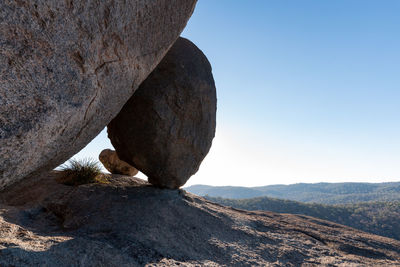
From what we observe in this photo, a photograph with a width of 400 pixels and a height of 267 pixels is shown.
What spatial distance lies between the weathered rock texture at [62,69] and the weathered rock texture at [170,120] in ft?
6.14

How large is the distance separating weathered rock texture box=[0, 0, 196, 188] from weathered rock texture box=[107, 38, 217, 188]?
1.87 meters

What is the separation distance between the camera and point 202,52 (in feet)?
27.1

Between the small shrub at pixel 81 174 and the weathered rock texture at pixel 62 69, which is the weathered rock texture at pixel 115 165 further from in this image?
the weathered rock texture at pixel 62 69

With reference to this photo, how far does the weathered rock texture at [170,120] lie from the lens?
6.80 meters

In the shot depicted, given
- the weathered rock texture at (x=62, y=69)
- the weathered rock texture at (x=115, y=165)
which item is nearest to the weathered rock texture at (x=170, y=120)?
the weathered rock texture at (x=62, y=69)

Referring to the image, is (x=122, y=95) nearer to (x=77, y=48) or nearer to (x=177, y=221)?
(x=77, y=48)

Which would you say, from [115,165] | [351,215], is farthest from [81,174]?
[351,215]

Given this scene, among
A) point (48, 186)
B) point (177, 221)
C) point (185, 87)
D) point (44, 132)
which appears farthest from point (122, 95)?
point (48, 186)

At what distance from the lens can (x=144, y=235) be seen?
500cm

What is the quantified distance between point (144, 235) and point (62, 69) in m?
3.18

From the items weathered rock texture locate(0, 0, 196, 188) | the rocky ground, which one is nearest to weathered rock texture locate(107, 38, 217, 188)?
the rocky ground

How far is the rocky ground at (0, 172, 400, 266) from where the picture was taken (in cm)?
403

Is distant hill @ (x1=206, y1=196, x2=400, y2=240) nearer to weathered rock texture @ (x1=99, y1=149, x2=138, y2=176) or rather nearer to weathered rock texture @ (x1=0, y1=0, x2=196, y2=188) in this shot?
weathered rock texture @ (x1=99, y1=149, x2=138, y2=176)

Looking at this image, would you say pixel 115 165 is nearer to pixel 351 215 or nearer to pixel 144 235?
pixel 144 235
